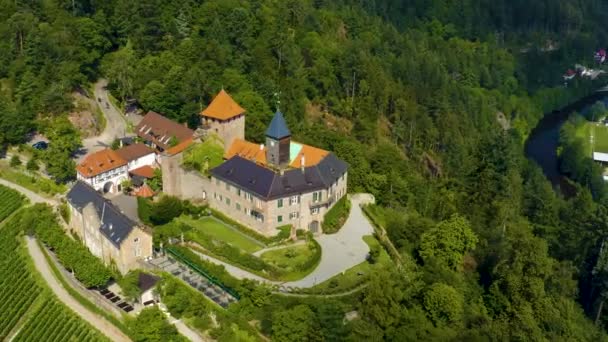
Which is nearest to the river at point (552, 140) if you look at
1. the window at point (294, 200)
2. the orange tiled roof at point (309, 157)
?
the orange tiled roof at point (309, 157)

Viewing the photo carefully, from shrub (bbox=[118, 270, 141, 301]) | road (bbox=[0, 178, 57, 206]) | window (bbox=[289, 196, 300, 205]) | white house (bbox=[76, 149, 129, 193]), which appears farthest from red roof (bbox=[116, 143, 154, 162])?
window (bbox=[289, 196, 300, 205])

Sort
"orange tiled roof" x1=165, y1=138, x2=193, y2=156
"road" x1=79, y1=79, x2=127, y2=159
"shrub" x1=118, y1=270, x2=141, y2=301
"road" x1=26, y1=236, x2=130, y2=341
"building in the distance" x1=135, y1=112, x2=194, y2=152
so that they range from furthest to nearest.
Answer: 1. "road" x1=79, y1=79, x2=127, y2=159
2. "building in the distance" x1=135, y1=112, x2=194, y2=152
3. "orange tiled roof" x1=165, y1=138, x2=193, y2=156
4. "road" x1=26, y1=236, x2=130, y2=341
5. "shrub" x1=118, y1=270, x2=141, y2=301

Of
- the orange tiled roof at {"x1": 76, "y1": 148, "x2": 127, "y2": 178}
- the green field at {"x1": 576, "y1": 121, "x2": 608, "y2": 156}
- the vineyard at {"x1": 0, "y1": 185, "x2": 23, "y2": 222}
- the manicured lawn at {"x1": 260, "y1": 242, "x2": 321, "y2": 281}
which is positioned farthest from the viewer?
the green field at {"x1": 576, "y1": 121, "x2": 608, "y2": 156}

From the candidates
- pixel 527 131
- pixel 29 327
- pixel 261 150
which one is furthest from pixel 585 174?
pixel 29 327

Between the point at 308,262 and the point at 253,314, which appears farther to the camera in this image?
the point at 308,262

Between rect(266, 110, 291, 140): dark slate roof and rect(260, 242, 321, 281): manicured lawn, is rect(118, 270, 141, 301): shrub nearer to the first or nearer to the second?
rect(260, 242, 321, 281): manicured lawn

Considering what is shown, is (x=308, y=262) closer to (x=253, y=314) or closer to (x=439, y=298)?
(x=253, y=314)

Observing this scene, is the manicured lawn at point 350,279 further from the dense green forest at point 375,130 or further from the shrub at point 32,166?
the shrub at point 32,166
